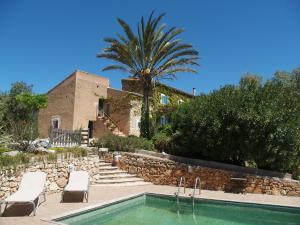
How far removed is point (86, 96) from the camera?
29938 mm

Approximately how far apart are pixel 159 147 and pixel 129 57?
671 centimetres

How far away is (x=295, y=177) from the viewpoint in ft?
51.3

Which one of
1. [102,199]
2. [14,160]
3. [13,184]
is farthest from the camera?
[102,199]

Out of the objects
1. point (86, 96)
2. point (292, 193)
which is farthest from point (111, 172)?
point (86, 96)

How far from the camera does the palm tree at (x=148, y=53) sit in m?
21.2

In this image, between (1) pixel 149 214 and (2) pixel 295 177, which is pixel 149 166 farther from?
(2) pixel 295 177

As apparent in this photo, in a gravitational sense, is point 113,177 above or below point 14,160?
below

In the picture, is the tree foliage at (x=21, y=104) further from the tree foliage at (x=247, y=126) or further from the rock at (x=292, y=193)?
the rock at (x=292, y=193)

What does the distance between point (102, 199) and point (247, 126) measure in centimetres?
761

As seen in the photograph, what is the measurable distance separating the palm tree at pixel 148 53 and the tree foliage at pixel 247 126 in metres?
4.93

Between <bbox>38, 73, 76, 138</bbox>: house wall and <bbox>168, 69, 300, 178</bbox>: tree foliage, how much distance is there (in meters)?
15.0

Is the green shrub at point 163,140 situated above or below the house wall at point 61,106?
below

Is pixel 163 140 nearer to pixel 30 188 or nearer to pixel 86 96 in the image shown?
pixel 30 188

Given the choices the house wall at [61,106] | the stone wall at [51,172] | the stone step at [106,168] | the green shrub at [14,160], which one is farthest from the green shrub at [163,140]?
the house wall at [61,106]
